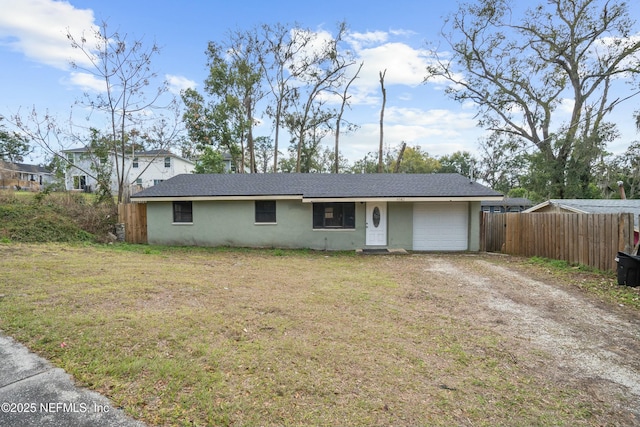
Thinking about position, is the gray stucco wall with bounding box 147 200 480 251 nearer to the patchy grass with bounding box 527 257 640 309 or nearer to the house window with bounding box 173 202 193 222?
the house window with bounding box 173 202 193 222

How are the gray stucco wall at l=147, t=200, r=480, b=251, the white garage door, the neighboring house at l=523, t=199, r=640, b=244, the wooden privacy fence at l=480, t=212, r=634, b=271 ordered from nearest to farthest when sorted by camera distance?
the wooden privacy fence at l=480, t=212, r=634, b=271 → the gray stucco wall at l=147, t=200, r=480, b=251 → the white garage door → the neighboring house at l=523, t=199, r=640, b=244

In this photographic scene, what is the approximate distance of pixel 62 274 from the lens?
21.8 ft

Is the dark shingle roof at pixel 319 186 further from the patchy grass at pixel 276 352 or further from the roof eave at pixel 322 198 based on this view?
the patchy grass at pixel 276 352

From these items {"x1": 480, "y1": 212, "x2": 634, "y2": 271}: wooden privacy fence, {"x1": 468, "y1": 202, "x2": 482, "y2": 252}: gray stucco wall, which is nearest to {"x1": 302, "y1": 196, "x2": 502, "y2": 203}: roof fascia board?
{"x1": 468, "y1": 202, "x2": 482, "y2": 252}: gray stucco wall

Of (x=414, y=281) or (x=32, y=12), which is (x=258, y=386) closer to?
(x=414, y=281)

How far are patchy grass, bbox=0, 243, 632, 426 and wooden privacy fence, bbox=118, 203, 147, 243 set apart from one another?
7154mm

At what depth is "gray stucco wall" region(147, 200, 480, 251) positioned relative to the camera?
13148mm

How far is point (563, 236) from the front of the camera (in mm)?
9930

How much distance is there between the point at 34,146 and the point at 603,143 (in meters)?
32.6

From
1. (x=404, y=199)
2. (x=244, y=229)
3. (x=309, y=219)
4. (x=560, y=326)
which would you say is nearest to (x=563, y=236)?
(x=404, y=199)

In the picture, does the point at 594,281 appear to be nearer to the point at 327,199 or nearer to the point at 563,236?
the point at 563,236

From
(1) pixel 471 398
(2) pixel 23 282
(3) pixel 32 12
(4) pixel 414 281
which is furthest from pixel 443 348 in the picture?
(3) pixel 32 12

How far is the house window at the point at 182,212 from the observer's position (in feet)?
44.6

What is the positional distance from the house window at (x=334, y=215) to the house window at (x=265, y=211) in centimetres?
175
